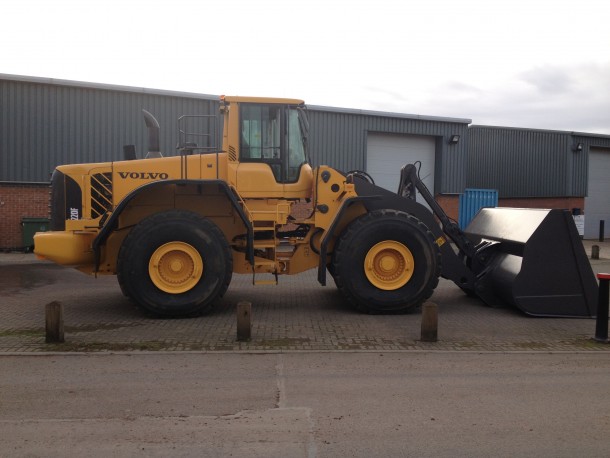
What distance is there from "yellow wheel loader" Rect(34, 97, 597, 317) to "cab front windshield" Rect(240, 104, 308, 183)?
2cm

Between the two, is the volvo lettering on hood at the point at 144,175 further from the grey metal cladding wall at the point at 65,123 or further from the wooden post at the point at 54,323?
the grey metal cladding wall at the point at 65,123

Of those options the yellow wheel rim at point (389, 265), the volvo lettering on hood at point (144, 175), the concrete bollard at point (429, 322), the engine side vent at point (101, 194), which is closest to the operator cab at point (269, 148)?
the volvo lettering on hood at point (144, 175)

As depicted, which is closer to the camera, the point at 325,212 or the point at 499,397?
the point at 499,397

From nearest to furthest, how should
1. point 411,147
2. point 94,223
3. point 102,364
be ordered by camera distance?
point 102,364 → point 94,223 → point 411,147

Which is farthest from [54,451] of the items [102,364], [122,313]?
[122,313]

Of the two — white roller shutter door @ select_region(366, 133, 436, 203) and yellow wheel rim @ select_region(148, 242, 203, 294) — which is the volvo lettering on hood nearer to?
yellow wheel rim @ select_region(148, 242, 203, 294)

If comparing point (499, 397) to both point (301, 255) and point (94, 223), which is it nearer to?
point (301, 255)

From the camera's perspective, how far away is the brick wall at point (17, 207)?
18.4 m

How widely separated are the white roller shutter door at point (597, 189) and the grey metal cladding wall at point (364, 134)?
10289 mm

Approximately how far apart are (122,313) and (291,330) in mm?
2809

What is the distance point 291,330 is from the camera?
26.7 feet

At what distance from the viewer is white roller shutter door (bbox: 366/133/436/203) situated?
23.6m

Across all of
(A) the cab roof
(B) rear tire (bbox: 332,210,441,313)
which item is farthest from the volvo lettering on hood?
(B) rear tire (bbox: 332,210,441,313)

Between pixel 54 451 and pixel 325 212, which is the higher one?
pixel 325 212
